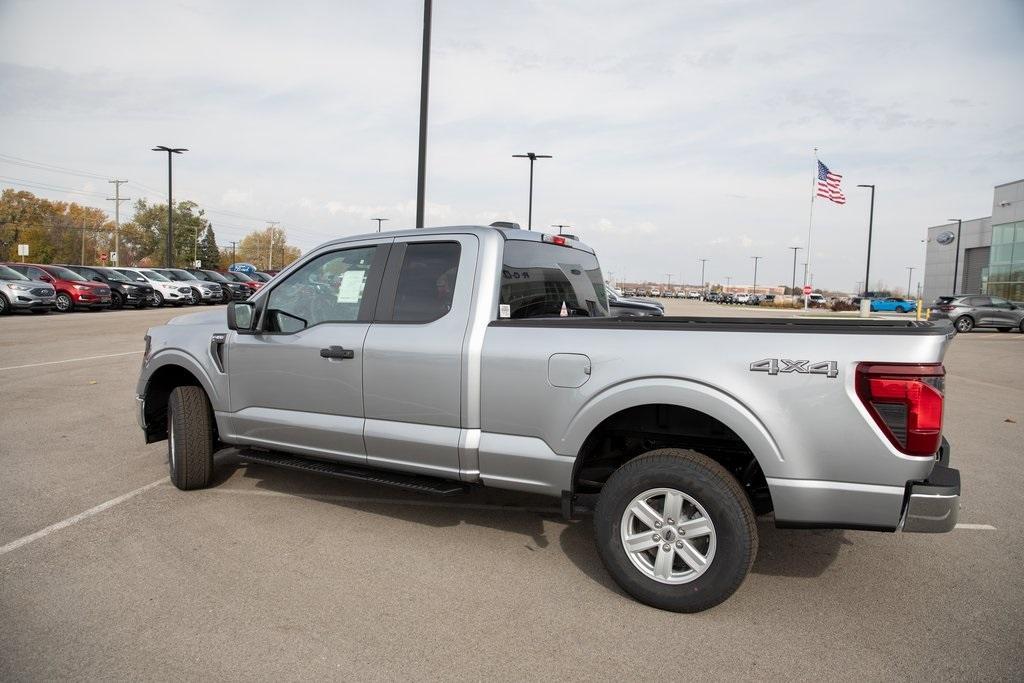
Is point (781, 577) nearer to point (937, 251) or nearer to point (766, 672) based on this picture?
point (766, 672)

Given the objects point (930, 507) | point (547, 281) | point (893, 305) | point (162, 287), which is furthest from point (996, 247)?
point (930, 507)

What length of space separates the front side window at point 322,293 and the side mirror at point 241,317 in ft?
0.36

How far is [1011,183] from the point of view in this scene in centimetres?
4781

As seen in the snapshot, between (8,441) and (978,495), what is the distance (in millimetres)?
8396

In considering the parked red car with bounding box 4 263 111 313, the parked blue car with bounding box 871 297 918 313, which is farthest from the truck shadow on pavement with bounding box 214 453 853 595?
the parked blue car with bounding box 871 297 918 313

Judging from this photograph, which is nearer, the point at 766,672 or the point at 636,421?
the point at 766,672

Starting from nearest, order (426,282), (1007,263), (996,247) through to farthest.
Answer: (426,282)
(1007,263)
(996,247)

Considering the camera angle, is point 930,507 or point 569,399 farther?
point 569,399

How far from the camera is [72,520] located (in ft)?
15.2

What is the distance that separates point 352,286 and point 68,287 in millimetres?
26528

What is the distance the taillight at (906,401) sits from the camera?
304cm

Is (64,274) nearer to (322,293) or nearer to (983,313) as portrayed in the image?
(322,293)

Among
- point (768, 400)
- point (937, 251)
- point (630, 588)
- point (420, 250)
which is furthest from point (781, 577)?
point (937, 251)

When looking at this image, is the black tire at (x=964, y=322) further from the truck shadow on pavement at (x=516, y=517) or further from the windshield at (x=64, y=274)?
the windshield at (x=64, y=274)
